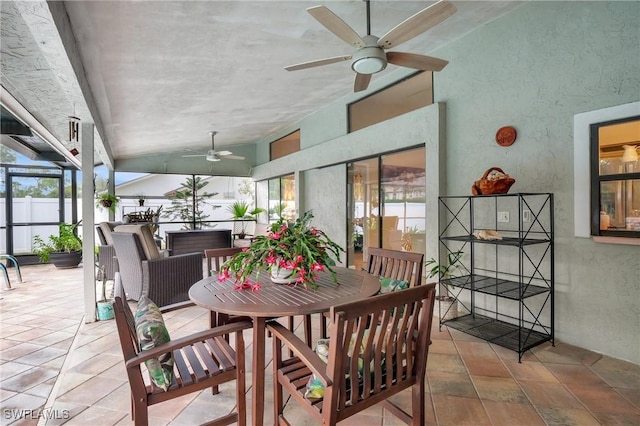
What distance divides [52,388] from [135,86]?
2.93 m

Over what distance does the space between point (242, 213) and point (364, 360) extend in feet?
26.2

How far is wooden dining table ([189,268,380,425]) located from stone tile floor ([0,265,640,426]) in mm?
499

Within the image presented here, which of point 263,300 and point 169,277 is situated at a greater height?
point 263,300

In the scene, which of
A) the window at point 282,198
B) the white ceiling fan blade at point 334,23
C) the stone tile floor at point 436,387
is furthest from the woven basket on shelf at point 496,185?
the window at point 282,198

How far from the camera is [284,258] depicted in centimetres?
206

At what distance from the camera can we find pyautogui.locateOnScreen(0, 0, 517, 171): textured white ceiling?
7.36 feet

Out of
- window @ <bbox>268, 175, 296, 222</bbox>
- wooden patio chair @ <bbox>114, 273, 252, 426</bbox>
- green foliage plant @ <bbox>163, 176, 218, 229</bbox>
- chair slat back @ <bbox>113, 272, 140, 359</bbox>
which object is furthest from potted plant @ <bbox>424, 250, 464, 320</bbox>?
green foliage plant @ <bbox>163, 176, 218, 229</bbox>

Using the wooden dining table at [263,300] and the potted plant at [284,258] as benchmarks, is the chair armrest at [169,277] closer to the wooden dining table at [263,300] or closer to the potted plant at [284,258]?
the wooden dining table at [263,300]

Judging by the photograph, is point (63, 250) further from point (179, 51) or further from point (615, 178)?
point (615, 178)

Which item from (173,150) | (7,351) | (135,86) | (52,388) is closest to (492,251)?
(52,388)

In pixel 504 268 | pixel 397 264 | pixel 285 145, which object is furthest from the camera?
pixel 285 145

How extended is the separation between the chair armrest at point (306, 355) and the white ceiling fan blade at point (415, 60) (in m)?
2.15

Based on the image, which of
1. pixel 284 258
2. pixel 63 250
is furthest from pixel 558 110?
pixel 63 250

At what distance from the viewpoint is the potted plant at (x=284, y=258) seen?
2.00m
